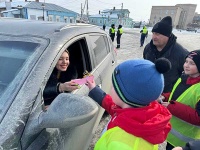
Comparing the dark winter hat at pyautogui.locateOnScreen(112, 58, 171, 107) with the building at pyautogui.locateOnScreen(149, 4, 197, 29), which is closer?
the dark winter hat at pyautogui.locateOnScreen(112, 58, 171, 107)

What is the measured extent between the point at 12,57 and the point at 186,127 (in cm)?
164

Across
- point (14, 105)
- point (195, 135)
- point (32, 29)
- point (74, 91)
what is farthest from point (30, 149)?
point (195, 135)

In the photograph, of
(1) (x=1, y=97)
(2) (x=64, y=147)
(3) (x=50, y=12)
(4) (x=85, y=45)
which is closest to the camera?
(1) (x=1, y=97)

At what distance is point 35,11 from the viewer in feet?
116

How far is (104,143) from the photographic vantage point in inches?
41.5

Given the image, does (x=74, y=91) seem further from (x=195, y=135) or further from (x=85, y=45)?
(x=195, y=135)

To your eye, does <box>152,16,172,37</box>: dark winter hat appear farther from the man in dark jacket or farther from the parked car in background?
the parked car in background

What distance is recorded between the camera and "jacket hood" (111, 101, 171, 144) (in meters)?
1.05

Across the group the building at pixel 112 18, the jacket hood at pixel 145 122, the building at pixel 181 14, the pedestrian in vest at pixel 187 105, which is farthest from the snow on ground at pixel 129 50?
the building at pixel 181 14

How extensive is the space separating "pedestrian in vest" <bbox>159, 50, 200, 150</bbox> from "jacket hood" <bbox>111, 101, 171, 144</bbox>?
622mm

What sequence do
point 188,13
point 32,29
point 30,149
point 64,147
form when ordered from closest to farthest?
1. point 30,149
2. point 64,147
3. point 32,29
4. point 188,13

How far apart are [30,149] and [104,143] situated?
1.30ft

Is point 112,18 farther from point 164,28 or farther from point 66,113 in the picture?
point 66,113

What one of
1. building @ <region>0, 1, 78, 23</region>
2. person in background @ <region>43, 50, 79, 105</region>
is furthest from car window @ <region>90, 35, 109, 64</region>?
building @ <region>0, 1, 78, 23</region>
